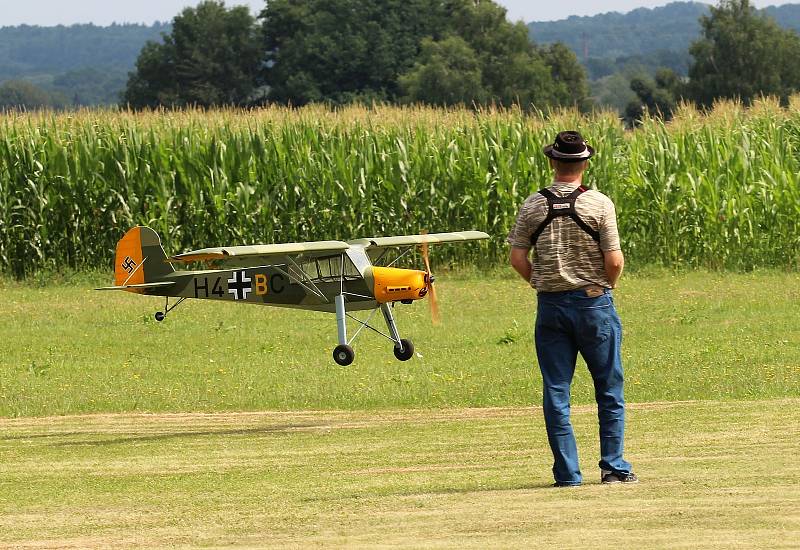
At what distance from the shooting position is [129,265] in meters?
17.1

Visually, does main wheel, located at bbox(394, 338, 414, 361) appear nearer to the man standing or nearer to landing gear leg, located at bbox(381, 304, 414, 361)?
landing gear leg, located at bbox(381, 304, 414, 361)

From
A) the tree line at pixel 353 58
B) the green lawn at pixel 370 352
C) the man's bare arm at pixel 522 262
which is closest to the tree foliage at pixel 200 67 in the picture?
the tree line at pixel 353 58

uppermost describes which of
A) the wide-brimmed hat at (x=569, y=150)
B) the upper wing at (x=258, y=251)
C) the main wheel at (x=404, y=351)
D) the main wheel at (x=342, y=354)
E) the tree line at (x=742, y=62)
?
the wide-brimmed hat at (x=569, y=150)

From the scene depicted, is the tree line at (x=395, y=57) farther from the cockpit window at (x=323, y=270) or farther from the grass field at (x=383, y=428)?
the cockpit window at (x=323, y=270)

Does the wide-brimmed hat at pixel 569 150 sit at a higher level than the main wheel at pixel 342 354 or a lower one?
higher

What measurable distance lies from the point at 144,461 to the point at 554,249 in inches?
176

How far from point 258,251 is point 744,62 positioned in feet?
327

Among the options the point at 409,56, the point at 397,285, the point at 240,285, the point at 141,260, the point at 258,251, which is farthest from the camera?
the point at 409,56

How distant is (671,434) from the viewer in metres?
12.4

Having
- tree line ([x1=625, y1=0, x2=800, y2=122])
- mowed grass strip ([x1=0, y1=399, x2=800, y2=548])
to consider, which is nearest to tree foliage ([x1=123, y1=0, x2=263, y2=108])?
tree line ([x1=625, y1=0, x2=800, y2=122])

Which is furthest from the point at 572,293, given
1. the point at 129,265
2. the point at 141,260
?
the point at 129,265

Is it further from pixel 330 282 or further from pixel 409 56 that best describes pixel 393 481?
pixel 409 56

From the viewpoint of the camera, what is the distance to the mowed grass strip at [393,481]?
8.02 meters

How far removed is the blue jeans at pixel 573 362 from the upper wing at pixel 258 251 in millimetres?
5176
